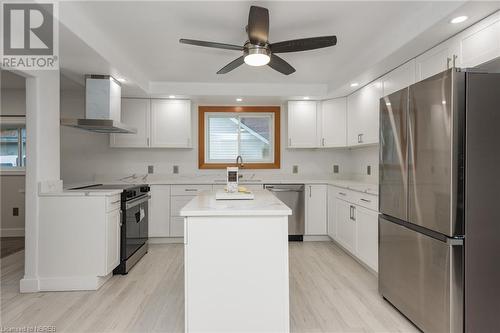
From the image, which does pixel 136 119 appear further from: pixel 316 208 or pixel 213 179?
pixel 316 208

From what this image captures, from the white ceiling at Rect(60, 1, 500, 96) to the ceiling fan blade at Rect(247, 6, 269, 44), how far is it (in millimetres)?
216

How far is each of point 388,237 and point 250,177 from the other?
2.69 metres

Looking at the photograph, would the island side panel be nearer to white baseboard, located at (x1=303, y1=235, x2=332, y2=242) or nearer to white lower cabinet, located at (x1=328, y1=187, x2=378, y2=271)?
white lower cabinet, located at (x1=328, y1=187, x2=378, y2=271)

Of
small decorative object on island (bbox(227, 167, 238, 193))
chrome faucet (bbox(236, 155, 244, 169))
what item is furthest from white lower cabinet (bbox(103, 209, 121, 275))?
chrome faucet (bbox(236, 155, 244, 169))

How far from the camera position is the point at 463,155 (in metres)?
1.65

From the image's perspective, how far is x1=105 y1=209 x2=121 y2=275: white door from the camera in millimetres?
2725

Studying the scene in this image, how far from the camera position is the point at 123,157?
452 centimetres

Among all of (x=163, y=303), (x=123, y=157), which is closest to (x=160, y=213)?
(x=123, y=157)

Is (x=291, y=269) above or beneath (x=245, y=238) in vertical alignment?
beneath

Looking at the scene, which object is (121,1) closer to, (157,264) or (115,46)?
(115,46)

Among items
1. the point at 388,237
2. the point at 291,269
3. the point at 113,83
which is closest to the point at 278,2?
the point at 388,237

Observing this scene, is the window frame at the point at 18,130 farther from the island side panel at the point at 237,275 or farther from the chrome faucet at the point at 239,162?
the island side panel at the point at 237,275
